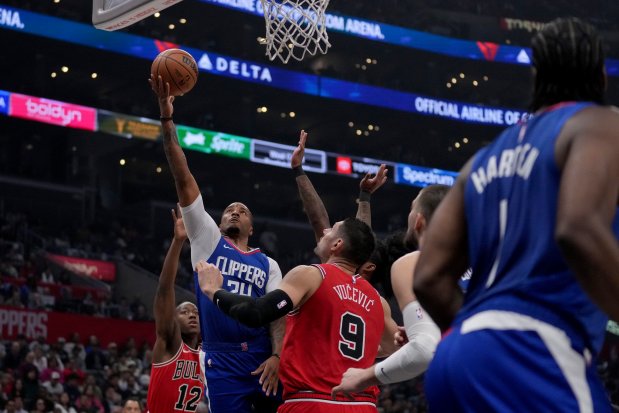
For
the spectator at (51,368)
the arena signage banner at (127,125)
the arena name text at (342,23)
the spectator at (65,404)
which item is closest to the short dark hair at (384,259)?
the spectator at (65,404)

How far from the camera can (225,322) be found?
19.9 ft

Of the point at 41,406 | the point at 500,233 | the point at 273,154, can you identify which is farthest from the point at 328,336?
the point at 273,154

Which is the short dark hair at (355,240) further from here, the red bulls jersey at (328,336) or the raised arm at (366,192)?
the raised arm at (366,192)

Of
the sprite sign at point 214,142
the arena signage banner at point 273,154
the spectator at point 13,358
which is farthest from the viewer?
the arena signage banner at point 273,154

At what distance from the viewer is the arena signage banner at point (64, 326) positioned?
1970 centimetres

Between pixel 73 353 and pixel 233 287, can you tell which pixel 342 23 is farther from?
pixel 233 287

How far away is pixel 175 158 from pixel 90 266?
2247cm

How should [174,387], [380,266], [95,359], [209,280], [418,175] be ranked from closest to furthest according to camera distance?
[209,280] < [380,266] < [174,387] < [95,359] < [418,175]

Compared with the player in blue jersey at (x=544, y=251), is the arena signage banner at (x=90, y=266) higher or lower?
lower

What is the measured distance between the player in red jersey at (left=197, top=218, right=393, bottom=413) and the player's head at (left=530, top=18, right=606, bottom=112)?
8.72ft

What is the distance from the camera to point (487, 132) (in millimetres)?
39406

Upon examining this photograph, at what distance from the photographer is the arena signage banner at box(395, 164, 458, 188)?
35.5m

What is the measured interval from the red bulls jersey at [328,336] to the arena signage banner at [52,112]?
80.7 feet

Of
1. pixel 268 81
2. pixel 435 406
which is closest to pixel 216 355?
pixel 435 406
